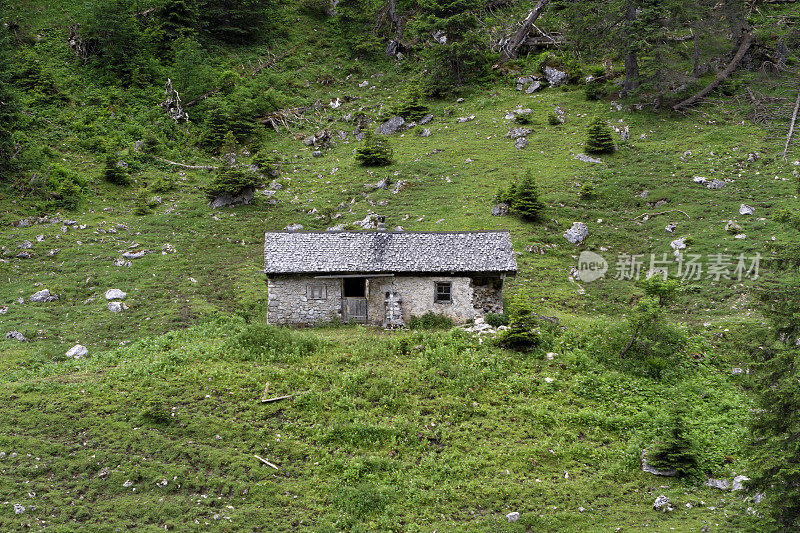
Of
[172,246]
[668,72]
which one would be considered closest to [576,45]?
[668,72]

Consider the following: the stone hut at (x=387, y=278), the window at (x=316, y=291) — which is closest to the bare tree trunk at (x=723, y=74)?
the stone hut at (x=387, y=278)

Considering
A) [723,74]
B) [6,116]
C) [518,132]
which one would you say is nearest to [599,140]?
[518,132]

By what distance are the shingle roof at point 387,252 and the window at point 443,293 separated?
2.98ft

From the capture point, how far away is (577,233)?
31672 millimetres

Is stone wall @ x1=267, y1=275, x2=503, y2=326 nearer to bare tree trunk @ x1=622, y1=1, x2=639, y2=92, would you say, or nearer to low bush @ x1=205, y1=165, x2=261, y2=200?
low bush @ x1=205, y1=165, x2=261, y2=200

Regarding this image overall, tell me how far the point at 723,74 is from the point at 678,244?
1970 cm

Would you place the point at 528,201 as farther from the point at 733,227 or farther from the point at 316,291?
the point at 316,291

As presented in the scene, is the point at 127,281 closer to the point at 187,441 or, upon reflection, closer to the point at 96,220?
the point at 96,220

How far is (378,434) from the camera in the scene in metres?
17.6

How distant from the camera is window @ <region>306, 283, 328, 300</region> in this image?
25.7 meters

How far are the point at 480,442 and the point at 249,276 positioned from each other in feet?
58.0

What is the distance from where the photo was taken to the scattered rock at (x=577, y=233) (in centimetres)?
3153

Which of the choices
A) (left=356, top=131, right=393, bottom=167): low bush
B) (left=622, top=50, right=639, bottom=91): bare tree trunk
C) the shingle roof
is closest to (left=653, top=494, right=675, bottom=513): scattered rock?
the shingle roof

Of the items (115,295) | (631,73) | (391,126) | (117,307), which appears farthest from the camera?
(391,126)
